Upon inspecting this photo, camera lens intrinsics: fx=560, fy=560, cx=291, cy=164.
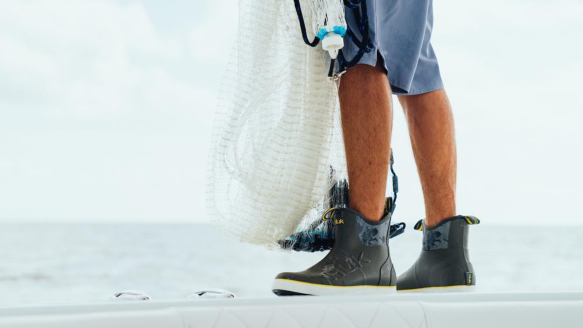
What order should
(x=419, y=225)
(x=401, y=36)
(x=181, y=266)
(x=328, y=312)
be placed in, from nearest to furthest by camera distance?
1. (x=328, y=312)
2. (x=401, y=36)
3. (x=419, y=225)
4. (x=181, y=266)

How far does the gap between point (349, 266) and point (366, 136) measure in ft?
0.86

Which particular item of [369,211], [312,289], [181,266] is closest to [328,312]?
[312,289]

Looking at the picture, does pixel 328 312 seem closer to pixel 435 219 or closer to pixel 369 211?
pixel 369 211

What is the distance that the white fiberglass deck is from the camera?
735 millimetres

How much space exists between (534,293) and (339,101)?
521 millimetres

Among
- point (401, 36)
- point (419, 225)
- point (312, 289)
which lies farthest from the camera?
point (419, 225)

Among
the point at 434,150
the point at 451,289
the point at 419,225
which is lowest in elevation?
the point at 451,289

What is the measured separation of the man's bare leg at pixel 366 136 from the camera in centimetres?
114

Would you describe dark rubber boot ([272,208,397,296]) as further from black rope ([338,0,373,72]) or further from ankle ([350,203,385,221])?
black rope ([338,0,373,72])

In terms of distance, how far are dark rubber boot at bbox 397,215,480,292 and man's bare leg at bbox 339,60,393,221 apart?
8.2 inches

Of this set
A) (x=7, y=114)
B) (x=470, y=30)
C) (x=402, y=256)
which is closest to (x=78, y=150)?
(x=7, y=114)

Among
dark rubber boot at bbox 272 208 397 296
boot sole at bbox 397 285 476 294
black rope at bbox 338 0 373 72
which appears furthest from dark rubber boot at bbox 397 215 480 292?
black rope at bbox 338 0 373 72

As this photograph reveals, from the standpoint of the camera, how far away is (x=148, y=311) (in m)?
0.76

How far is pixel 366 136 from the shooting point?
1.14 metres
